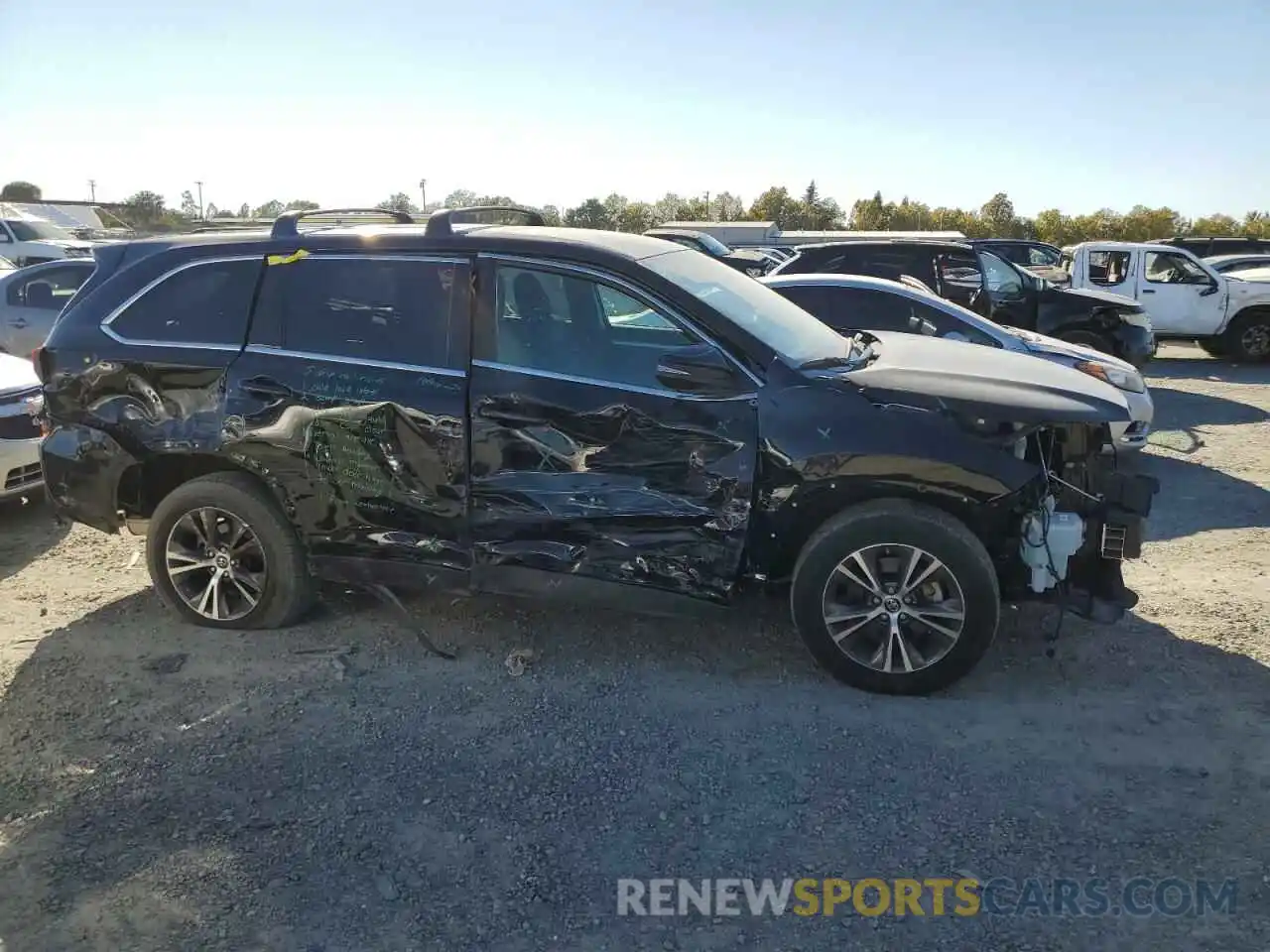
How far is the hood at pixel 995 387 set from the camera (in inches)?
155

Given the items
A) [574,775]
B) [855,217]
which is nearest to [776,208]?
[855,217]

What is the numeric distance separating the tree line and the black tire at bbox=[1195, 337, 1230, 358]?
23288 mm

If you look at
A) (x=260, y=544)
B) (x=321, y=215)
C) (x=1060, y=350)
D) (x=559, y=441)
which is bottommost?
(x=260, y=544)

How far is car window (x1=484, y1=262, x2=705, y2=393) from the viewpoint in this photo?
422 centimetres

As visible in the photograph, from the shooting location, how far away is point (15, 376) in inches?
275

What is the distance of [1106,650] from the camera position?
14.9ft

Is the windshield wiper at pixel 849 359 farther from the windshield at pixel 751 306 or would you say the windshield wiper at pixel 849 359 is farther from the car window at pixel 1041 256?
the car window at pixel 1041 256

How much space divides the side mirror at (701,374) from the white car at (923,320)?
3.84 m

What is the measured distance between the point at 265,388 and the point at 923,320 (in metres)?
5.18

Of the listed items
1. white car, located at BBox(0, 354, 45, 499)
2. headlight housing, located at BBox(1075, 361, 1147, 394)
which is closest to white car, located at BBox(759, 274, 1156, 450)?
headlight housing, located at BBox(1075, 361, 1147, 394)

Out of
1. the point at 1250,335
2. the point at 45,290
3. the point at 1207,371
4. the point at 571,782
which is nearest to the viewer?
the point at 571,782

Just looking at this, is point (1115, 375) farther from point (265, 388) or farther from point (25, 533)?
point (25, 533)
